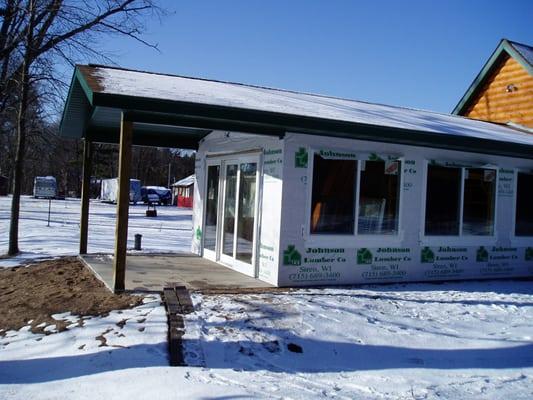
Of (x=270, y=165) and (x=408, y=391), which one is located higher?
(x=270, y=165)

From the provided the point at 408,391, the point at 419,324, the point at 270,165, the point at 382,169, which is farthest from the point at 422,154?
the point at 408,391

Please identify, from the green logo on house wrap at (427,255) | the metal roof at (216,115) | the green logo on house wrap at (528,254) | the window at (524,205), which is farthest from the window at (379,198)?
the green logo on house wrap at (528,254)

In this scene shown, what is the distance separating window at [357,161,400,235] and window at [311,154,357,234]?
21cm

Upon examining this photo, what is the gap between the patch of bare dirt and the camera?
21.1 ft

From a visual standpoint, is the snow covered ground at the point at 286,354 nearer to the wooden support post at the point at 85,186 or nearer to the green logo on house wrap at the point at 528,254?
the green logo on house wrap at the point at 528,254

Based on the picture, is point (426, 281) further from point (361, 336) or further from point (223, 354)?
point (223, 354)

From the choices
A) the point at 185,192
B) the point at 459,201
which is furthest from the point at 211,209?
the point at 185,192

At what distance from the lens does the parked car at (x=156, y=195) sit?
54.6 metres

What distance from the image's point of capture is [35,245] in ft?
48.3

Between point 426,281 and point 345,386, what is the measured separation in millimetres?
5363

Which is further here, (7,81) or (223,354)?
(7,81)

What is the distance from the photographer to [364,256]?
9086 millimetres

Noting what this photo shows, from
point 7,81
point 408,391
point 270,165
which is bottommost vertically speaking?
point 408,391

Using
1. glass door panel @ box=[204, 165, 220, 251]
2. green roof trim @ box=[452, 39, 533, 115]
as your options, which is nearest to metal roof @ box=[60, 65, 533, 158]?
glass door panel @ box=[204, 165, 220, 251]
